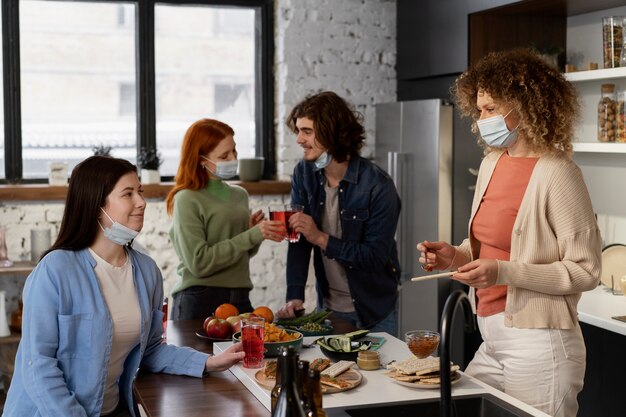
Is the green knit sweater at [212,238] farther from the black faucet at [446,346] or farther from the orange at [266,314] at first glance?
the black faucet at [446,346]

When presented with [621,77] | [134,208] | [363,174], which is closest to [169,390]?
[134,208]

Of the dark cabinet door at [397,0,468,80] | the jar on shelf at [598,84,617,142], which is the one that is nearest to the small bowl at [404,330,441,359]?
the jar on shelf at [598,84,617,142]

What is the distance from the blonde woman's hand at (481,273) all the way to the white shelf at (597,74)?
5.52 feet

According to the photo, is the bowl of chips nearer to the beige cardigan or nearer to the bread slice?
the bread slice

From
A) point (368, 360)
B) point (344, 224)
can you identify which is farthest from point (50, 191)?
point (368, 360)

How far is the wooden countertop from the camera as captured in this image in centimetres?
224

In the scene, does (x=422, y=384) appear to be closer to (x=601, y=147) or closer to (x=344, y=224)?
(x=344, y=224)

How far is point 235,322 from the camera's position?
9.64 feet

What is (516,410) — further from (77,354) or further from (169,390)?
(77,354)

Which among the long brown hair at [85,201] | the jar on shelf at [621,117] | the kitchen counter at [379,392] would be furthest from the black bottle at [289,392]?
the jar on shelf at [621,117]

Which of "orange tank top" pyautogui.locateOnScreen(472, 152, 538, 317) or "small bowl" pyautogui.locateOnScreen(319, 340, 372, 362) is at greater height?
"orange tank top" pyautogui.locateOnScreen(472, 152, 538, 317)

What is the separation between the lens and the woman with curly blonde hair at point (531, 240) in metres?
2.49

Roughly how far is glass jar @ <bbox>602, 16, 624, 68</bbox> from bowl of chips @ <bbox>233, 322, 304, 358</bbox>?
216 cm

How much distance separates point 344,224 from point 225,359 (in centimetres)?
107
